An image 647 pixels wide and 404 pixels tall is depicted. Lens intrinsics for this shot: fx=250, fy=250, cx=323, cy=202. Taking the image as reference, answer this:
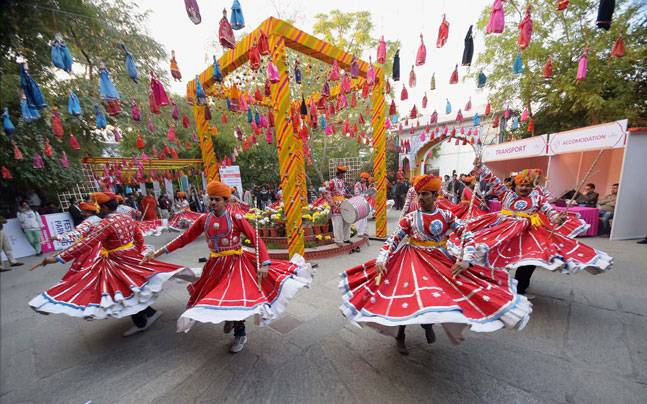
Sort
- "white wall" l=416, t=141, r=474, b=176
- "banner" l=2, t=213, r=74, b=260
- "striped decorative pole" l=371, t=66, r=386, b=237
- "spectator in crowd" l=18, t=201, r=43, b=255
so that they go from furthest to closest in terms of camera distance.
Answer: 1. "white wall" l=416, t=141, r=474, b=176
2. "banner" l=2, t=213, r=74, b=260
3. "spectator in crowd" l=18, t=201, r=43, b=255
4. "striped decorative pole" l=371, t=66, r=386, b=237

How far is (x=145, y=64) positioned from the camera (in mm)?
9000

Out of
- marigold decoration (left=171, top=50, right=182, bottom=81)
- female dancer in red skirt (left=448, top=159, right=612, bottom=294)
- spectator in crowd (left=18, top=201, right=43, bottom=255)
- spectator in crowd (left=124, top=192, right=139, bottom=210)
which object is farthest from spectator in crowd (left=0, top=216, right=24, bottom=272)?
female dancer in red skirt (left=448, top=159, right=612, bottom=294)

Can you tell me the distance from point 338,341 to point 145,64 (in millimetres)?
11094

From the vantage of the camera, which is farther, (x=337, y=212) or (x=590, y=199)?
Result: (x=590, y=199)

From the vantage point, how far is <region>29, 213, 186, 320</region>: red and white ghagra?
2742mm

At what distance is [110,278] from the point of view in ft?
9.89

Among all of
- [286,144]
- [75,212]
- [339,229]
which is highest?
[286,144]

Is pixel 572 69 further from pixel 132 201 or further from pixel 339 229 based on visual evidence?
pixel 132 201

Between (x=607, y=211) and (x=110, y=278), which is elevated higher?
(x=607, y=211)

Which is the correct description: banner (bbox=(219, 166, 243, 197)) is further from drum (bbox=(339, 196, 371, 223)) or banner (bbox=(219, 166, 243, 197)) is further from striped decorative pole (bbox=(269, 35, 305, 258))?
striped decorative pole (bbox=(269, 35, 305, 258))

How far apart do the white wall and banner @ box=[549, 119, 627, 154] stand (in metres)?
14.7

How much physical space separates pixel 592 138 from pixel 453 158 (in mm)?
18245

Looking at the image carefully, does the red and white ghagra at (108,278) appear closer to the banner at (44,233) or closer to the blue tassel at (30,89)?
the blue tassel at (30,89)

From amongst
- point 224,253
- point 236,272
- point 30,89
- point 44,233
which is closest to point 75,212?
point 44,233
